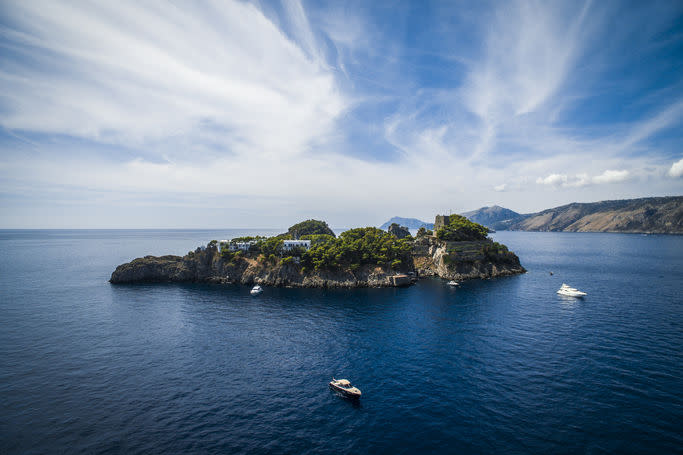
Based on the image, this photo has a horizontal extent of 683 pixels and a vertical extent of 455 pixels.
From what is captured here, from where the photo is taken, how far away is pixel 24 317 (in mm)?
63188

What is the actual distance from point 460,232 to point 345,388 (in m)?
102

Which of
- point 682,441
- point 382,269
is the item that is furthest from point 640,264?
point 682,441

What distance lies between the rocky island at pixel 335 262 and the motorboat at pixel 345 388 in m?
62.0

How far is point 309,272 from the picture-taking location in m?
102

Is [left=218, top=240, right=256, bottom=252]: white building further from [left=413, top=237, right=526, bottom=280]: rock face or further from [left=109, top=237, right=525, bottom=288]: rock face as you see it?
[left=413, top=237, right=526, bottom=280]: rock face

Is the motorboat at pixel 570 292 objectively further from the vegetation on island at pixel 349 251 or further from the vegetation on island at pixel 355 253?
the vegetation on island at pixel 355 253

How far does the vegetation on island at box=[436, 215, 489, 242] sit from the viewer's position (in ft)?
397

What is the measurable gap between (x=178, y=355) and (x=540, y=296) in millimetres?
90242

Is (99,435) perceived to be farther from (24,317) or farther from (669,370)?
(669,370)

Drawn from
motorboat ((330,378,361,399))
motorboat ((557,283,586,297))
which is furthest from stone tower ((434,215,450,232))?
motorboat ((330,378,361,399))

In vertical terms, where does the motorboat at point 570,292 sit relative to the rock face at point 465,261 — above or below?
below

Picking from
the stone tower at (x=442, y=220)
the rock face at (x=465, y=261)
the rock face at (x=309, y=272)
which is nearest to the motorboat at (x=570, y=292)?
the rock face at (x=465, y=261)

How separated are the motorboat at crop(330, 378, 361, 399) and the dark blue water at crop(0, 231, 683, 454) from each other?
45.1 inches

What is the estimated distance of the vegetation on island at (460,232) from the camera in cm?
12100
